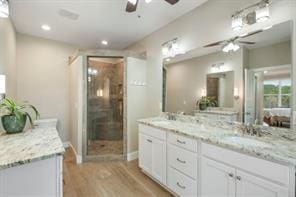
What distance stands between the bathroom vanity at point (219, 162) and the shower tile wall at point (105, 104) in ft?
4.15

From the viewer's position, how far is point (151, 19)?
123 inches

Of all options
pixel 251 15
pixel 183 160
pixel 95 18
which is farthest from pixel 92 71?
pixel 251 15

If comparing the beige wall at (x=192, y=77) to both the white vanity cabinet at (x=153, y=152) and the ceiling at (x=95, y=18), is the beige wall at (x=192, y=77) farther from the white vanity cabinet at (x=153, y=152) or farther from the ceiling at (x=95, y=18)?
the ceiling at (x=95, y=18)

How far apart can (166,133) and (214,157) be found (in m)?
0.79

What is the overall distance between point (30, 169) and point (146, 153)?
178 centimetres

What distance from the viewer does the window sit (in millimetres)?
1822

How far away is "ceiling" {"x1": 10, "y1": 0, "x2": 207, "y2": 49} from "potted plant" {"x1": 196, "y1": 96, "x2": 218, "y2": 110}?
1.41 metres

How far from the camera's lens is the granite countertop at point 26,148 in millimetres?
1181

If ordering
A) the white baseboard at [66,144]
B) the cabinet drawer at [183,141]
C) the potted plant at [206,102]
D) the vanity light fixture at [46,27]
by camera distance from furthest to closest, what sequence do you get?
the white baseboard at [66,144] < the vanity light fixture at [46,27] < the potted plant at [206,102] < the cabinet drawer at [183,141]

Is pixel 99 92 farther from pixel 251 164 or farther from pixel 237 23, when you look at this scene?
pixel 251 164

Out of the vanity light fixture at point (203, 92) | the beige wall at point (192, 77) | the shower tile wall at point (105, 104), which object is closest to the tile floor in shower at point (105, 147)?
the shower tile wall at point (105, 104)

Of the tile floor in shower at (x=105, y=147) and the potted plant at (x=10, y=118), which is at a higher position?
the potted plant at (x=10, y=118)

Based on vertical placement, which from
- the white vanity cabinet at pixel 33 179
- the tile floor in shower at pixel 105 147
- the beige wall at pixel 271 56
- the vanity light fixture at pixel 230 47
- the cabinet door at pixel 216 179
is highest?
the vanity light fixture at pixel 230 47

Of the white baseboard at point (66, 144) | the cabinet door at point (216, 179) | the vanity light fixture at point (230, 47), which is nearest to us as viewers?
the cabinet door at point (216, 179)
